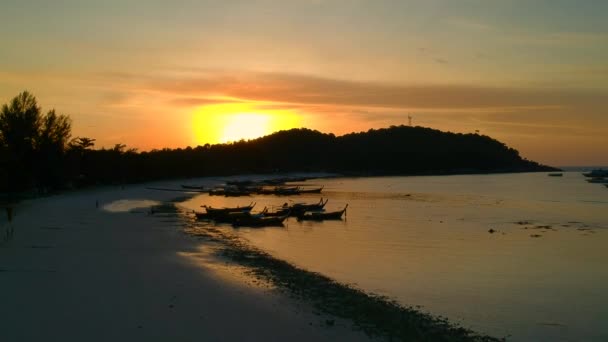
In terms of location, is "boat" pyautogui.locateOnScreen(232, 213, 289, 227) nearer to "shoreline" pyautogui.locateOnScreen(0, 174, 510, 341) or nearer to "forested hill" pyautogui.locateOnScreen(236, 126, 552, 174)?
"shoreline" pyautogui.locateOnScreen(0, 174, 510, 341)

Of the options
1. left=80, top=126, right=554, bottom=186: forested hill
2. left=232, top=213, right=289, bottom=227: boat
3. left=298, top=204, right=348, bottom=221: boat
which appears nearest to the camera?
left=232, top=213, right=289, bottom=227: boat

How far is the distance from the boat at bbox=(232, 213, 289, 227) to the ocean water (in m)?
0.77

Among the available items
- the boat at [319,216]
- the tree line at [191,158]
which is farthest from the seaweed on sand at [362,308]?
the tree line at [191,158]

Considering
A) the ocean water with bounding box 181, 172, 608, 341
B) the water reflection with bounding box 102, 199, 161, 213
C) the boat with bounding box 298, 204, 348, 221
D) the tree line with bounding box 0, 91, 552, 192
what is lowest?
the ocean water with bounding box 181, 172, 608, 341

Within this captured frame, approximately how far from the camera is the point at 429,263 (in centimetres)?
2120

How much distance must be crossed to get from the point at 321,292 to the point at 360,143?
187190 mm

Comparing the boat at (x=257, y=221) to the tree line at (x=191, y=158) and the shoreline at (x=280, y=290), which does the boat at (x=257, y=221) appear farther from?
the tree line at (x=191, y=158)

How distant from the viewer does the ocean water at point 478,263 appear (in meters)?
13.6

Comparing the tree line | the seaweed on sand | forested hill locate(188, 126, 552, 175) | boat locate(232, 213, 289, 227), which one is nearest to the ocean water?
boat locate(232, 213, 289, 227)

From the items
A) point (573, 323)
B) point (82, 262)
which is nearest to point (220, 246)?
point (82, 262)

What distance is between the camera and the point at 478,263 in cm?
2158

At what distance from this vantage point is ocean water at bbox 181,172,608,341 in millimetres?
13562

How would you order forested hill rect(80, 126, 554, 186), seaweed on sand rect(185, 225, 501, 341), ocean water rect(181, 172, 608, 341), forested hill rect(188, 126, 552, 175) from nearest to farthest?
seaweed on sand rect(185, 225, 501, 341) < ocean water rect(181, 172, 608, 341) < forested hill rect(80, 126, 554, 186) < forested hill rect(188, 126, 552, 175)

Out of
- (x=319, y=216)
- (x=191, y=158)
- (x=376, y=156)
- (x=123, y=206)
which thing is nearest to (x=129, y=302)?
(x=319, y=216)
